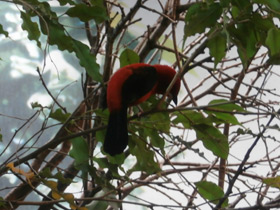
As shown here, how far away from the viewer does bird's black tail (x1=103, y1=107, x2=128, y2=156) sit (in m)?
0.89

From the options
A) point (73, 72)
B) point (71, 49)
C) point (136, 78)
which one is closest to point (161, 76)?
point (136, 78)

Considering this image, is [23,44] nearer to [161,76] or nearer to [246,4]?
[161,76]

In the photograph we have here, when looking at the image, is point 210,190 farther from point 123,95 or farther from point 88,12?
point 88,12

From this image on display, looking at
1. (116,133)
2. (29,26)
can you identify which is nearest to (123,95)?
(116,133)

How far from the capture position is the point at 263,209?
97 cm

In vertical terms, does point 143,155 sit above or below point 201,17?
below

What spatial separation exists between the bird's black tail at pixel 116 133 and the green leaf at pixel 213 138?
125 mm

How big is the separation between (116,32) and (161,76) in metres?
0.17

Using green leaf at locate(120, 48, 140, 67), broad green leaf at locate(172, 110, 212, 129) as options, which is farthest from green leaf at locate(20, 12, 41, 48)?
broad green leaf at locate(172, 110, 212, 129)

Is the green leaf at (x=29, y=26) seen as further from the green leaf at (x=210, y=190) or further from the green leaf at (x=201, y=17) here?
the green leaf at (x=210, y=190)

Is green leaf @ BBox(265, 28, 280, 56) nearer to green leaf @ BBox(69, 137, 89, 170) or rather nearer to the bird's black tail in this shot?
the bird's black tail

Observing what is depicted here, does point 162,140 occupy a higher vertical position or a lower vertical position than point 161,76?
lower

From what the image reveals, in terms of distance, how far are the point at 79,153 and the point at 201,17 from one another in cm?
34

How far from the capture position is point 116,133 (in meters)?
0.88
